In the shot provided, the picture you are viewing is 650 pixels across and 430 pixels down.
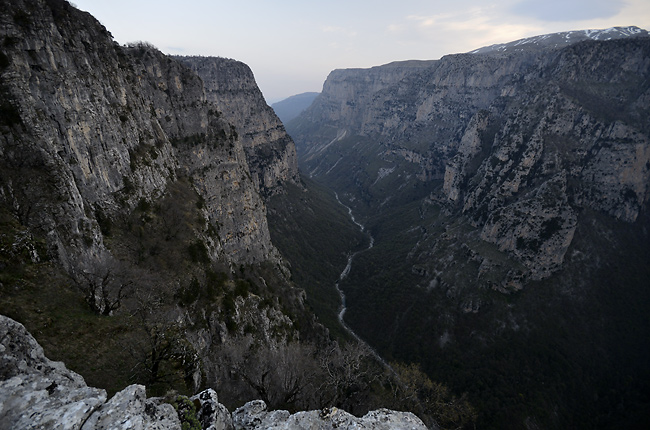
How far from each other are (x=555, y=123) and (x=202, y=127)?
13008cm

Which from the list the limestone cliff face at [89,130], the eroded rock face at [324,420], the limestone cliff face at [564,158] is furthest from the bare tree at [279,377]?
the limestone cliff face at [564,158]

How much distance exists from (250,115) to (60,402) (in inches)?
6239

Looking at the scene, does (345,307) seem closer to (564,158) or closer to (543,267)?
(543,267)

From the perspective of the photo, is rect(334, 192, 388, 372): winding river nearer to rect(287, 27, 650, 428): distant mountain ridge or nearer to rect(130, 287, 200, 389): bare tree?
rect(287, 27, 650, 428): distant mountain ridge

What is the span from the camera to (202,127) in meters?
66.1

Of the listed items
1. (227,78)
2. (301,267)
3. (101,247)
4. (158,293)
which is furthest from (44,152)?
(227,78)

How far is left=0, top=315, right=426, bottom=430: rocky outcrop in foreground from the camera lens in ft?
33.6

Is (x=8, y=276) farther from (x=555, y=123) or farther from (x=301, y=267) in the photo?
(x=555, y=123)

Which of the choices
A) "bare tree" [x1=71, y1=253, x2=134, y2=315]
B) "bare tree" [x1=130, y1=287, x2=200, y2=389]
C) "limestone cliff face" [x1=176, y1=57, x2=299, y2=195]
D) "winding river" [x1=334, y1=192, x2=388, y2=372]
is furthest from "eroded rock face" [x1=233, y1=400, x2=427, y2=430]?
"limestone cliff face" [x1=176, y1=57, x2=299, y2=195]

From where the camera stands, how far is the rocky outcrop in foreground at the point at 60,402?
10227 mm

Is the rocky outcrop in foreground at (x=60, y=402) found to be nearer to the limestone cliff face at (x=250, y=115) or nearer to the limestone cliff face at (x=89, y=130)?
the limestone cliff face at (x=89, y=130)

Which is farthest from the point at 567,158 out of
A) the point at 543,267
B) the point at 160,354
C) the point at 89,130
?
the point at 89,130

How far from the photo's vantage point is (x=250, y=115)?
155 meters

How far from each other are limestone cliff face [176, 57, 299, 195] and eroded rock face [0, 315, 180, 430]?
4678 inches
